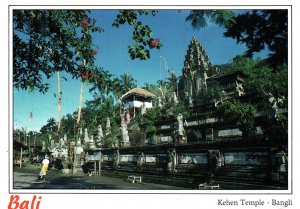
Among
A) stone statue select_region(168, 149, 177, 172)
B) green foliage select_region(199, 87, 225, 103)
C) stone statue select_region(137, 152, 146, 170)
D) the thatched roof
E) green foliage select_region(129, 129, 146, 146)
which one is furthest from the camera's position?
the thatched roof

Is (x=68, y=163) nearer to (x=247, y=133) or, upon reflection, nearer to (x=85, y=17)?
(x=247, y=133)

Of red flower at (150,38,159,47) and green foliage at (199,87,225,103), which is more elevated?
green foliage at (199,87,225,103)

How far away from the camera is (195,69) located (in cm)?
3756

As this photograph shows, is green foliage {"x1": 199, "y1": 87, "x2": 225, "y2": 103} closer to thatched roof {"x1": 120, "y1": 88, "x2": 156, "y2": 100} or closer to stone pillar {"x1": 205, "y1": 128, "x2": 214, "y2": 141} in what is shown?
stone pillar {"x1": 205, "y1": 128, "x2": 214, "y2": 141}

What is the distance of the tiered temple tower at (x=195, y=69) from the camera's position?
119 feet

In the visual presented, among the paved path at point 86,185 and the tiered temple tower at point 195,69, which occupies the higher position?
the tiered temple tower at point 195,69

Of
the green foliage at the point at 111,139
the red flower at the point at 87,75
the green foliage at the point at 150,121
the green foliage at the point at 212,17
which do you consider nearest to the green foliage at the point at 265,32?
the green foliage at the point at 212,17

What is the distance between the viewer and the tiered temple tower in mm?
36219

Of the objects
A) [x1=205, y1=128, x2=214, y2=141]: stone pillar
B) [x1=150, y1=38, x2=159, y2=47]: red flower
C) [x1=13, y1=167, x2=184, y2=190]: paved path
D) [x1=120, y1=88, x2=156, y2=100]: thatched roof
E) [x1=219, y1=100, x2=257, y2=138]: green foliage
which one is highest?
[x1=120, y1=88, x2=156, y2=100]: thatched roof

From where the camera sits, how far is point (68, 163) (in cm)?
1902

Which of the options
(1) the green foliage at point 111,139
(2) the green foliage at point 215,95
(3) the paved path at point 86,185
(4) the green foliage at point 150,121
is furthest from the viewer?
(2) the green foliage at point 215,95

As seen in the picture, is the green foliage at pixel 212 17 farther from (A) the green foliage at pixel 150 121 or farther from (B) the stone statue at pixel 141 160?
Result: (A) the green foliage at pixel 150 121

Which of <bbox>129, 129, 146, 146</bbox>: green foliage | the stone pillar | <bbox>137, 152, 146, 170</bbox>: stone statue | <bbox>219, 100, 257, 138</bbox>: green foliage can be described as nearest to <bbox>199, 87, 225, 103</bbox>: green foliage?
<bbox>129, 129, 146, 146</bbox>: green foliage
